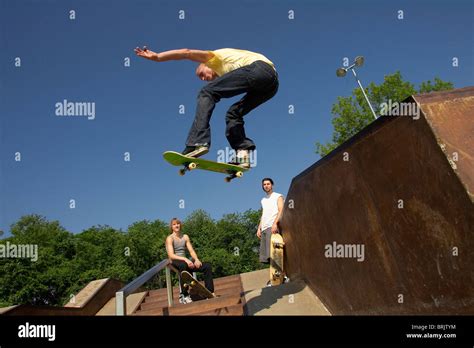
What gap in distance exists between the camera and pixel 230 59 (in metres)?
5.35

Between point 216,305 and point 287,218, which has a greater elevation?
point 287,218

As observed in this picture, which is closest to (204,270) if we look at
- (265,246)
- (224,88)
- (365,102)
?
(265,246)

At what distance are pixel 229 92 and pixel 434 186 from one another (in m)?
2.83

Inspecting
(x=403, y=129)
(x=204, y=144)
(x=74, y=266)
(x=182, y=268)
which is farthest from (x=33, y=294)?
(x=403, y=129)

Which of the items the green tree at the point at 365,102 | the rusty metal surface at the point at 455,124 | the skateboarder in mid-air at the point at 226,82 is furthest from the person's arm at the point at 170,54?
the green tree at the point at 365,102

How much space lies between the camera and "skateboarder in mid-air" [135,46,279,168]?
16.9 ft

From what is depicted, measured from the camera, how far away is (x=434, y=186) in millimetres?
3213

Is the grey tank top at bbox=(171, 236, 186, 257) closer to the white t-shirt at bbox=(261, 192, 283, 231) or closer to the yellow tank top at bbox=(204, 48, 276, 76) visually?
the white t-shirt at bbox=(261, 192, 283, 231)

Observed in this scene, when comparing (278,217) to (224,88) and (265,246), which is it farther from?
(224,88)

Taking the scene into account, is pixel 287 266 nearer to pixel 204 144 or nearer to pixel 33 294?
pixel 204 144

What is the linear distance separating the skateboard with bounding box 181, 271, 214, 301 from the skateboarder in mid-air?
7.52 feet

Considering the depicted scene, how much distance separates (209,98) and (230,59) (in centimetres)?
62

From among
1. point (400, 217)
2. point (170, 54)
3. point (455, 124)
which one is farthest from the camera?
point (170, 54)
